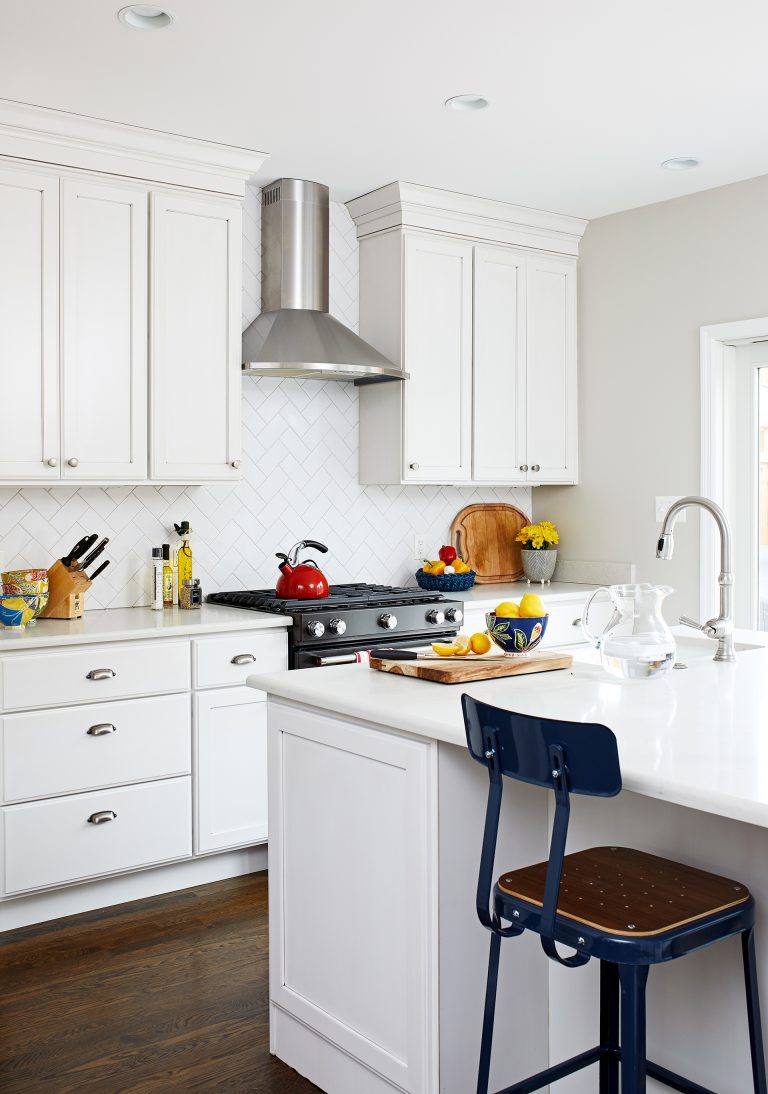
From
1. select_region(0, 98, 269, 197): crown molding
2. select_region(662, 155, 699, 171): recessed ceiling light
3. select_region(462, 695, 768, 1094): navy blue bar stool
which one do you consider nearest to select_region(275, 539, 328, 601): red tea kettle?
select_region(0, 98, 269, 197): crown molding

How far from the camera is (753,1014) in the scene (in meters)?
1.70

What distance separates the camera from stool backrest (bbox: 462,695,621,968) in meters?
1.55

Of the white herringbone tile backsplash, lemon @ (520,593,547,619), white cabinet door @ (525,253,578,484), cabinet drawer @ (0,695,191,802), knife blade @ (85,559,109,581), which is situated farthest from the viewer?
white cabinet door @ (525,253,578,484)

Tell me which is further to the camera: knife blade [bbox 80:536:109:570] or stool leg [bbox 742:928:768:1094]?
knife blade [bbox 80:536:109:570]

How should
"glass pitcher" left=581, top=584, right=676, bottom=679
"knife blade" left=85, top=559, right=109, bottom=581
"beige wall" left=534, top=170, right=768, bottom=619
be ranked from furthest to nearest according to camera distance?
"beige wall" left=534, top=170, right=768, bottom=619 < "knife blade" left=85, top=559, right=109, bottom=581 < "glass pitcher" left=581, top=584, right=676, bottom=679

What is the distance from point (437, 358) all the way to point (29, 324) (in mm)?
1745

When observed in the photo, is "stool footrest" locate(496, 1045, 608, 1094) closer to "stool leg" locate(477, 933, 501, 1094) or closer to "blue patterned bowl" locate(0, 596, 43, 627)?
"stool leg" locate(477, 933, 501, 1094)

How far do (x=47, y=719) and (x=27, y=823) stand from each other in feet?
1.05

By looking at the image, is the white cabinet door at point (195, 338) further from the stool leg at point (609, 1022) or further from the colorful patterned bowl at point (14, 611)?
the stool leg at point (609, 1022)

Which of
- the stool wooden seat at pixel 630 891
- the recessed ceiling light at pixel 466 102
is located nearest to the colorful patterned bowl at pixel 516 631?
the stool wooden seat at pixel 630 891

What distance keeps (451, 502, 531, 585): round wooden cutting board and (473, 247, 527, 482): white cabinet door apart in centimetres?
37

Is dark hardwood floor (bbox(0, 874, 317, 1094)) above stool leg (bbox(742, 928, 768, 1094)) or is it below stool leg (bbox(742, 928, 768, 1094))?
below

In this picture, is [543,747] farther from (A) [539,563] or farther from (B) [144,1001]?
(A) [539,563]

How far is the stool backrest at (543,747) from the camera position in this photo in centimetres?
154
